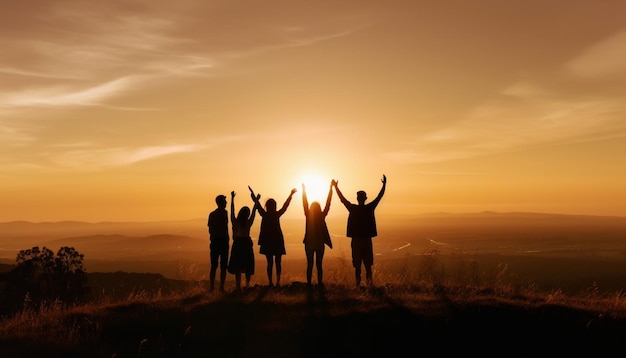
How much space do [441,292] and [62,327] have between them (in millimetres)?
9923

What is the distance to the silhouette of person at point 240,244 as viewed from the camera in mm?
16344

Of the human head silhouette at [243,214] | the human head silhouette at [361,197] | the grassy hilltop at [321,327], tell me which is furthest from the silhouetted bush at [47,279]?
the human head silhouette at [361,197]

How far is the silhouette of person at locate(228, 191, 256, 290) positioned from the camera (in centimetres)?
1634

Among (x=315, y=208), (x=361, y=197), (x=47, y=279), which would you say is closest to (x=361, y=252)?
(x=361, y=197)

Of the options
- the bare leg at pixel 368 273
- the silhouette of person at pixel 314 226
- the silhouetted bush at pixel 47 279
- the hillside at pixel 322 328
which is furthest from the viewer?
the silhouetted bush at pixel 47 279

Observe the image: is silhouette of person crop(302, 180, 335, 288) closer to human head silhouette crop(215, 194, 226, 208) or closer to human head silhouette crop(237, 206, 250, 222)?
human head silhouette crop(237, 206, 250, 222)

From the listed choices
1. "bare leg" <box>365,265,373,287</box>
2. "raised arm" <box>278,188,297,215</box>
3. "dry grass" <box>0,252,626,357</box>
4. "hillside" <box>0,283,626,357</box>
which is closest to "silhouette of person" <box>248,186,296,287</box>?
"raised arm" <box>278,188,297,215</box>

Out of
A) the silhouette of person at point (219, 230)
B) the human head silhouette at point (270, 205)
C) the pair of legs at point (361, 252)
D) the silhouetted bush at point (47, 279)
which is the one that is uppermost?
the human head silhouette at point (270, 205)

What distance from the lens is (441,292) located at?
52.0ft

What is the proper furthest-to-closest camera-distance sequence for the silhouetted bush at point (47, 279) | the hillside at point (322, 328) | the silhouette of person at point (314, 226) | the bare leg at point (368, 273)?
the silhouetted bush at point (47, 279) → the bare leg at point (368, 273) → the silhouette of person at point (314, 226) → the hillside at point (322, 328)

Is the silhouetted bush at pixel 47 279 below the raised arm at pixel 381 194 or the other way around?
below

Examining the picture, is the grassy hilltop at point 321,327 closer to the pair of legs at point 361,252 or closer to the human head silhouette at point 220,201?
the pair of legs at point 361,252

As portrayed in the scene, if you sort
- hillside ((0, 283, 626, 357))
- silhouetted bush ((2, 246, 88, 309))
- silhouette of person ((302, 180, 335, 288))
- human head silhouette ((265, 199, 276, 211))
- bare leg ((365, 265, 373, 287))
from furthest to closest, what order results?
1. silhouetted bush ((2, 246, 88, 309))
2. bare leg ((365, 265, 373, 287))
3. human head silhouette ((265, 199, 276, 211))
4. silhouette of person ((302, 180, 335, 288))
5. hillside ((0, 283, 626, 357))

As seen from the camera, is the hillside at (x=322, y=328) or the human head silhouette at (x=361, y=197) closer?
the hillside at (x=322, y=328)
